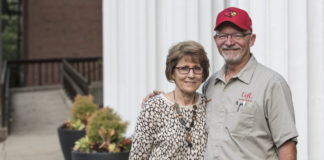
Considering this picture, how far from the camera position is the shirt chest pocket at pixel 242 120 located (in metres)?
2.70

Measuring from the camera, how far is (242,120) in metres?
2.72

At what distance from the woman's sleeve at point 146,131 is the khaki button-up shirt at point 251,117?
1.11 ft

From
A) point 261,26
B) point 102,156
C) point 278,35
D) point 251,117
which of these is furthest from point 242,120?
point 102,156

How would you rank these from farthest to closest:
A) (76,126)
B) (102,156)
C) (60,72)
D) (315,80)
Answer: (60,72) < (76,126) < (102,156) < (315,80)

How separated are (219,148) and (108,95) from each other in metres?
6.13

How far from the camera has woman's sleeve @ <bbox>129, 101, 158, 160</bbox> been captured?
9.82 feet

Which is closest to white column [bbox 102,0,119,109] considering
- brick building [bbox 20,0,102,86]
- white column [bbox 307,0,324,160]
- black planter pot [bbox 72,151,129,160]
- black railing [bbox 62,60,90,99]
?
black planter pot [bbox 72,151,129,160]

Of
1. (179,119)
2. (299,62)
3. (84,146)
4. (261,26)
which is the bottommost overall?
(84,146)

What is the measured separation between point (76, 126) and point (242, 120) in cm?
574

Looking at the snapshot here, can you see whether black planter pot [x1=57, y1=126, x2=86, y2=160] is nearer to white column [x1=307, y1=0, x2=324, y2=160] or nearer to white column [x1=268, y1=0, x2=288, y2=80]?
white column [x1=268, y1=0, x2=288, y2=80]

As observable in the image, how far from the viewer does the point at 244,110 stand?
2.71 metres

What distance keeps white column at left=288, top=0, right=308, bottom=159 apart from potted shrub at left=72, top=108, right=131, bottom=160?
263 cm

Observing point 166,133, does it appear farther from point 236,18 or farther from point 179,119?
point 236,18

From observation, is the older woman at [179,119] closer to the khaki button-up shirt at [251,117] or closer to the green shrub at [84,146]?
the khaki button-up shirt at [251,117]
